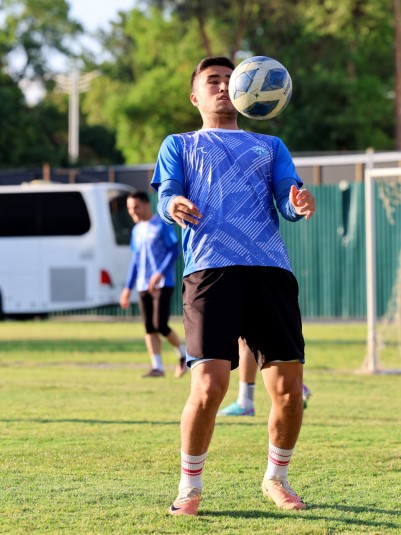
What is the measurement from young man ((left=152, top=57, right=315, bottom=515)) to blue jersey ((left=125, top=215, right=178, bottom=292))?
7.38 metres

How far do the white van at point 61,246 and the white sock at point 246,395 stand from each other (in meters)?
16.1

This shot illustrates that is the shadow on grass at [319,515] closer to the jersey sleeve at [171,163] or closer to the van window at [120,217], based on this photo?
the jersey sleeve at [171,163]

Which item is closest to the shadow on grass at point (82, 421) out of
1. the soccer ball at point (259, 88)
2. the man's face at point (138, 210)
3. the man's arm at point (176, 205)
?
the soccer ball at point (259, 88)

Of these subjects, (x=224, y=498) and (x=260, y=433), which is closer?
(x=224, y=498)

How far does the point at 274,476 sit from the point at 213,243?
1237mm

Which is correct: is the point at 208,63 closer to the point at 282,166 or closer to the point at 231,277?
the point at 282,166

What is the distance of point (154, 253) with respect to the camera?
13.4 meters

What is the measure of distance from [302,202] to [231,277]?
19.5 inches

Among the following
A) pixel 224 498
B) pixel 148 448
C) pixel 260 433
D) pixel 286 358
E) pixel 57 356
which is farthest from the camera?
pixel 57 356

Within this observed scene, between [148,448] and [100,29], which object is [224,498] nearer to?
[148,448]

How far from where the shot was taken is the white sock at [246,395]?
967 centimetres

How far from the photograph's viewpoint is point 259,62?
6211mm

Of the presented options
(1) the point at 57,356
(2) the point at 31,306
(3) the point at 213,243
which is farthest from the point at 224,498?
(2) the point at 31,306

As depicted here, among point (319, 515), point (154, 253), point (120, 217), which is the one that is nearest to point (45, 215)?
point (120, 217)
